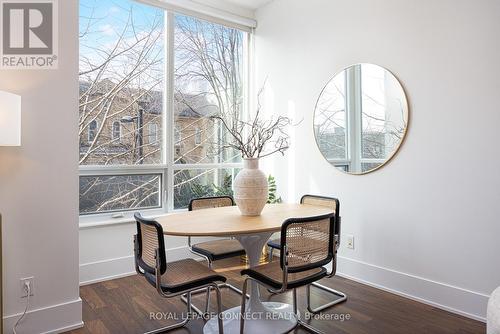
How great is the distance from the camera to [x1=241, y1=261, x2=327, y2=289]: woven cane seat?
1.92m

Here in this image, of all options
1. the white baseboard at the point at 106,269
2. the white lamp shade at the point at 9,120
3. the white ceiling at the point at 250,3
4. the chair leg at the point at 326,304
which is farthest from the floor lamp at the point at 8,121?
the white ceiling at the point at 250,3

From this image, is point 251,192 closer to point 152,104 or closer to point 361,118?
point 361,118

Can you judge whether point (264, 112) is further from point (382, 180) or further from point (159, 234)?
point (159, 234)

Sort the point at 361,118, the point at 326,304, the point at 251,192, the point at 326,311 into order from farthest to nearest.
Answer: the point at 361,118
the point at 326,304
the point at 326,311
the point at 251,192

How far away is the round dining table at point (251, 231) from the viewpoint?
2.00 m

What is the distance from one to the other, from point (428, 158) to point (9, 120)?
2.75 metres

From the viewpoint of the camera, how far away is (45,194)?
2.22m

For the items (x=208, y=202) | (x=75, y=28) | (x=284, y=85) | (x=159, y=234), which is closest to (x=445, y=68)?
(x=284, y=85)

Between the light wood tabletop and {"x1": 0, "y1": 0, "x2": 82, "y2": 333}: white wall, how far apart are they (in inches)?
27.4

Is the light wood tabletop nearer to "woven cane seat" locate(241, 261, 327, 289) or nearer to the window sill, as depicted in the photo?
"woven cane seat" locate(241, 261, 327, 289)

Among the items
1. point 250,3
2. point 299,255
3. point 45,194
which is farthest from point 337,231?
point 250,3

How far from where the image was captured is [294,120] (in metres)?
3.74

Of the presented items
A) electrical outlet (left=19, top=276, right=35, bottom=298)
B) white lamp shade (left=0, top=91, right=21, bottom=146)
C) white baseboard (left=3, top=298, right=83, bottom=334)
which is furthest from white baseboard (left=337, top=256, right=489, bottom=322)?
white lamp shade (left=0, top=91, right=21, bottom=146)

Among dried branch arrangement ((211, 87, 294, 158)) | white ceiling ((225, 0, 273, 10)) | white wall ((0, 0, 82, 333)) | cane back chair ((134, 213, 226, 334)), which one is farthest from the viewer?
→ white ceiling ((225, 0, 273, 10))
